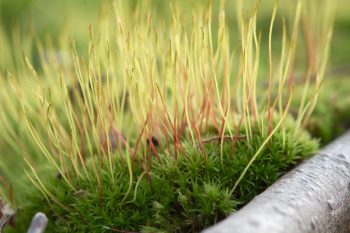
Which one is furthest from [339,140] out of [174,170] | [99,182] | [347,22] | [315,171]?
[347,22]

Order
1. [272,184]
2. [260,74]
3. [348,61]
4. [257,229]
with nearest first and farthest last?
[257,229] < [272,184] < [260,74] < [348,61]

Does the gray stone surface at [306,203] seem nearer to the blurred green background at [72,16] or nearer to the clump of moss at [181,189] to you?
the clump of moss at [181,189]

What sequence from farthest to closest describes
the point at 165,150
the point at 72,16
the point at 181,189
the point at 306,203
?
the point at 72,16, the point at 165,150, the point at 181,189, the point at 306,203

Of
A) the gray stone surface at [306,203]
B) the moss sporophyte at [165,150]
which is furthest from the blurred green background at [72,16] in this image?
the gray stone surface at [306,203]

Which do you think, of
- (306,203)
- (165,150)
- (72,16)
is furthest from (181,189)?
(72,16)

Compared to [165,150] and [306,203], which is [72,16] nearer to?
A: [165,150]

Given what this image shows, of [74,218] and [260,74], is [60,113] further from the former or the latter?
[260,74]

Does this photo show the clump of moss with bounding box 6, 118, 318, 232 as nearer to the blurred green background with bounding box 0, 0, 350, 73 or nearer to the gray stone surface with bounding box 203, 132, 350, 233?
the gray stone surface with bounding box 203, 132, 350, 233
